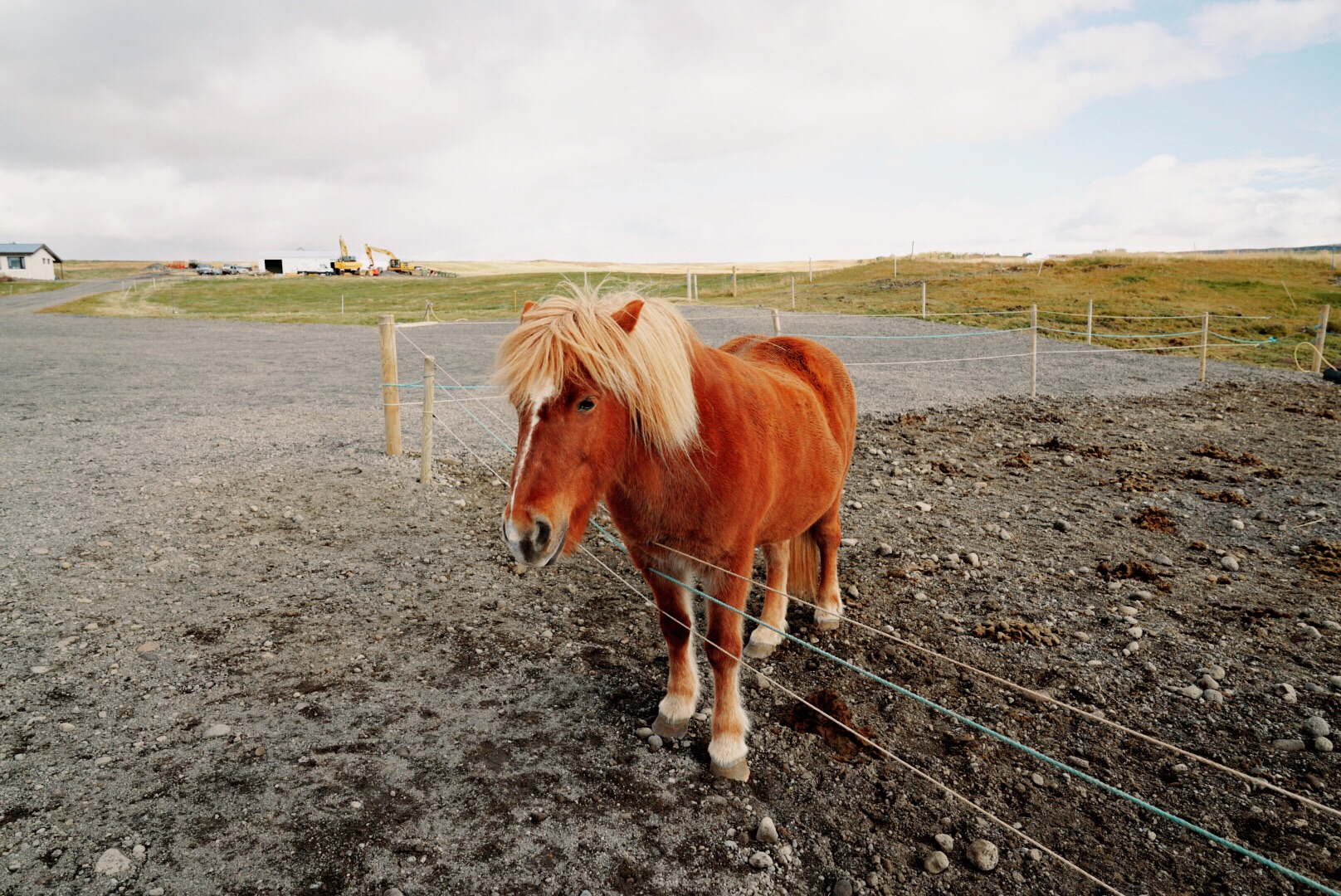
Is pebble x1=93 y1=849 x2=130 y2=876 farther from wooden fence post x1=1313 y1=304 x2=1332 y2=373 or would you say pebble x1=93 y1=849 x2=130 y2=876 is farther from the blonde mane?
wooden fence post x1=1313 y1=304 x2=1332 y2=373

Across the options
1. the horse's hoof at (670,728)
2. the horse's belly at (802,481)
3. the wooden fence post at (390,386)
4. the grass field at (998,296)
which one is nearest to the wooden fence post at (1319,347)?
the grass field at (998,296)

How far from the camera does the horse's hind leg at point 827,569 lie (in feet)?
15.0

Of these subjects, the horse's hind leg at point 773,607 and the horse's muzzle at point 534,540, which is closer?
the horse's muzzle at point 534,540

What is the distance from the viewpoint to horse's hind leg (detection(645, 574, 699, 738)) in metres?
3.41

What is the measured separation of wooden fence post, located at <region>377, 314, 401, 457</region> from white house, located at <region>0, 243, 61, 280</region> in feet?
262

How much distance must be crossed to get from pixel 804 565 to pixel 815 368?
1.30 meters

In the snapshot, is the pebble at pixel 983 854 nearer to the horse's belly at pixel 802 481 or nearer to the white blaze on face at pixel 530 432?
the horse's belly at pixel 802 481

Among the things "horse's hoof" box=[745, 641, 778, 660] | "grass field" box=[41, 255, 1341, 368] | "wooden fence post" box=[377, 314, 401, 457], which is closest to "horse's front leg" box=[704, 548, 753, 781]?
"horse's hoof" box=[745, 641, 778, 660]

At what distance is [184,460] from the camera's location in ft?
24.7

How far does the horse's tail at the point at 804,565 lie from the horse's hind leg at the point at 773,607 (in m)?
0.05

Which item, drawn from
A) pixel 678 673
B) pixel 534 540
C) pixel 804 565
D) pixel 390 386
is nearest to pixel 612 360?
pixel 534 540

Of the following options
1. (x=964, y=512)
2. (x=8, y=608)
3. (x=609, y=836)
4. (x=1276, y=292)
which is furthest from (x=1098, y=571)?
(x=1276, y=292)

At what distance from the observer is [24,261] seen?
66688mm

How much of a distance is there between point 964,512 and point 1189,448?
13.7ft
